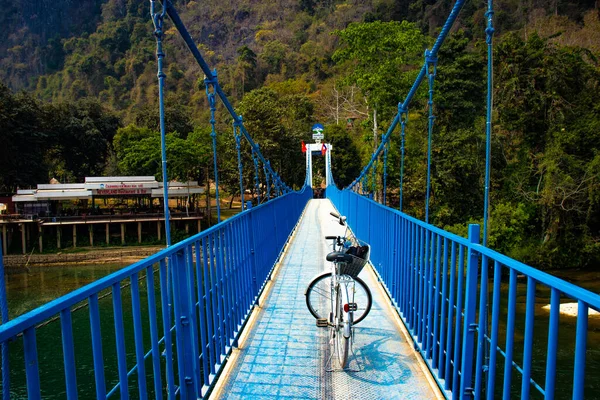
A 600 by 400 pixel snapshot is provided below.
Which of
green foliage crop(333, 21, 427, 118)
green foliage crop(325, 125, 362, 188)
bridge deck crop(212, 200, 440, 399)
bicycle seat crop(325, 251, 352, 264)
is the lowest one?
bridge deck crop(212, 200, 440, 399)

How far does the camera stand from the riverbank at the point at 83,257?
2211cm

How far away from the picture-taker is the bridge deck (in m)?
2.35

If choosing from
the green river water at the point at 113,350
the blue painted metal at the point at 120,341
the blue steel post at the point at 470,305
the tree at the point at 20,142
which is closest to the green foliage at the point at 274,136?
the tree at the point at 20,142

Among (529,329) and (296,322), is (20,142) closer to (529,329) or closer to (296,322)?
(296,322)

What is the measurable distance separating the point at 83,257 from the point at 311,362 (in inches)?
898

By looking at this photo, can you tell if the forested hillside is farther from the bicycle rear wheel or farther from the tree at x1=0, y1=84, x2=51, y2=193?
the bicycle rear wheel

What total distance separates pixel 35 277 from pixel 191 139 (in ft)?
34.9

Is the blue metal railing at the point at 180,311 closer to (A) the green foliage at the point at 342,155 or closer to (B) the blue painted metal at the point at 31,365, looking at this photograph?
(B) the blue painted metal at the point at 31,365

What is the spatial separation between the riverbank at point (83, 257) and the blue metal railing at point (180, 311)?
19.7 meters

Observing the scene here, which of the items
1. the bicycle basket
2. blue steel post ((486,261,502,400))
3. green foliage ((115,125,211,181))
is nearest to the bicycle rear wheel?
the bicycle basket

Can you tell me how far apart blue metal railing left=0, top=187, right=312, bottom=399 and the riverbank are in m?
19.7

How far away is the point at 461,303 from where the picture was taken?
196 cm

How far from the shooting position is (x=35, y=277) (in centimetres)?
1962

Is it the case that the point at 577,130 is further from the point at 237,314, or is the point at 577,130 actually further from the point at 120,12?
the point at 120,12
